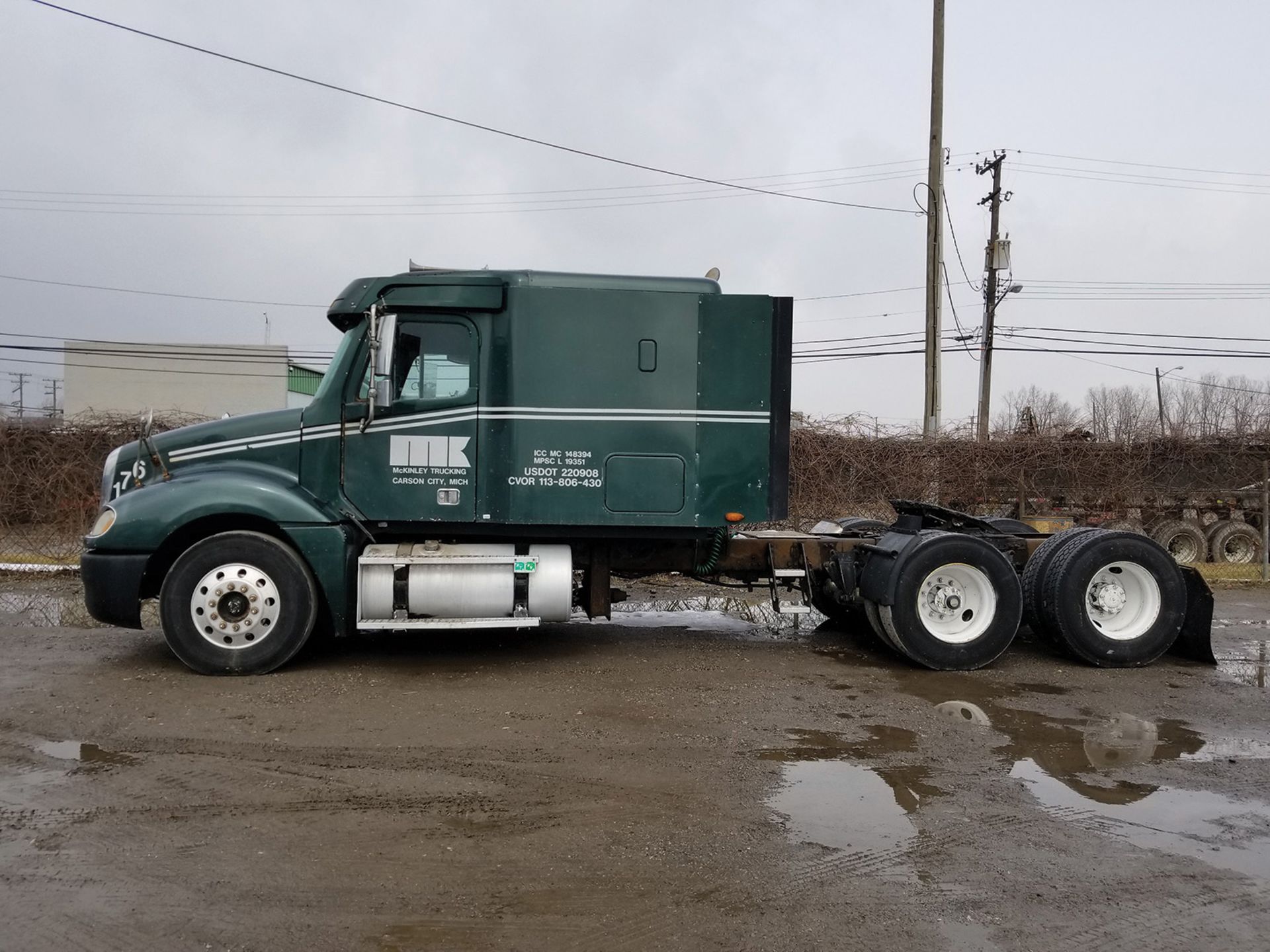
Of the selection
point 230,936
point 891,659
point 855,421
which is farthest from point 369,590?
point 855,421

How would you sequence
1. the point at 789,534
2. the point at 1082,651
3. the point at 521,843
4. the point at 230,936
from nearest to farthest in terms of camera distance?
the point at 230,936
the point at 521,843
the point at 1082,651
the point at 789,534

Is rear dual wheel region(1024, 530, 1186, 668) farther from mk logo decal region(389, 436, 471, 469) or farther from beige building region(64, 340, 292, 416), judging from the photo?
beige building region(64, 340, 292, 416)

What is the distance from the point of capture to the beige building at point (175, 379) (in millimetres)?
44000

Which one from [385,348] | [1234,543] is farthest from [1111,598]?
[1234,543]

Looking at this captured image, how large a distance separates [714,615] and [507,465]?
3935 millimetres

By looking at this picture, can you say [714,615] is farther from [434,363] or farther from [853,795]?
[853,795]

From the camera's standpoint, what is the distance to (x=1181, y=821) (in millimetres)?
4023

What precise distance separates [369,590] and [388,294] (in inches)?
90.0

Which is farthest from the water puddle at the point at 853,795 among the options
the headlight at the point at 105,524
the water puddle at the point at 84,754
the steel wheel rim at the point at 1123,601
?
the headlight at the point at 105,524

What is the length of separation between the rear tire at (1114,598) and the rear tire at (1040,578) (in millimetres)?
55

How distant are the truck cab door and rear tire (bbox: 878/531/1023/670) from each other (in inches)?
139

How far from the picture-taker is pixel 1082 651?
23.5ft

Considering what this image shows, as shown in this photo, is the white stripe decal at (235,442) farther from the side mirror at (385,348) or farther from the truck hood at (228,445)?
the side mirror at (385,348)

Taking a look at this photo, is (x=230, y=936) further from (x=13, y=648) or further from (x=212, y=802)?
(x=13, y=648)
